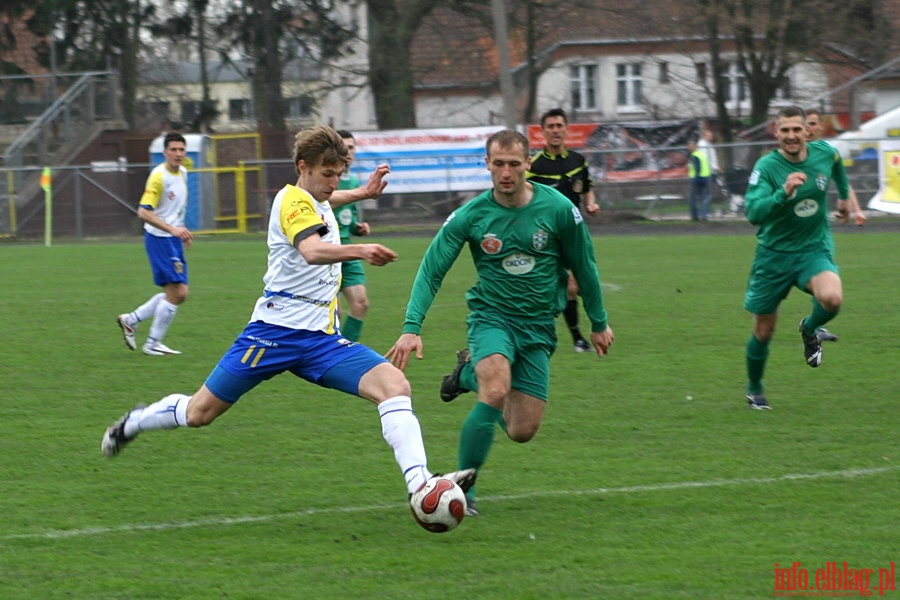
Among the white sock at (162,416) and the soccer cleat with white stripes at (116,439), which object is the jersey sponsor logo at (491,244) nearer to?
the white sock at (162,416)

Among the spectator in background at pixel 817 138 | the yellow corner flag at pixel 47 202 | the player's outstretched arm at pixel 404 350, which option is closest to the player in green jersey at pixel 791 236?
the spectator in background at pixel 817 138

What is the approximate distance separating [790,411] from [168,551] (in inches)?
181

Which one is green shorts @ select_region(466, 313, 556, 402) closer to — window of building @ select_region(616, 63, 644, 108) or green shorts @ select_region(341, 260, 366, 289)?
green shorts @ select_region(341, 260, 366, 289)

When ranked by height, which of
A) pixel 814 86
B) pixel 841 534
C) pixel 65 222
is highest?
pixel 814 86

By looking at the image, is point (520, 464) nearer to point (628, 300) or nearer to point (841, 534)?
point (841, 534)

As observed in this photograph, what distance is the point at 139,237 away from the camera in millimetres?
29469

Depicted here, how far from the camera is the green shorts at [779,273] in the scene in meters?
8.52

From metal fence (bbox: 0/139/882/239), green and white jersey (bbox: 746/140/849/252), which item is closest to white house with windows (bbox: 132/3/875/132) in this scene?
metal fence (bbox: 0/139/882/239)

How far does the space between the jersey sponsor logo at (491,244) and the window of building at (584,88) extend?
1782 inches

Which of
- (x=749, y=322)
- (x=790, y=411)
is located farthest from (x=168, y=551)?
(x=749, y=322)

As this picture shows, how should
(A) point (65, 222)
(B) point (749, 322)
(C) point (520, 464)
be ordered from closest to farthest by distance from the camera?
1. (C) point (520, 464)
2. (B) point (749, 322)
3. (A) point (65, 222)

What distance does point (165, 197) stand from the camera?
11.6 metres

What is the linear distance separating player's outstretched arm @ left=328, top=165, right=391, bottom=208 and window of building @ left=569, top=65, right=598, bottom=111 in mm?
44213

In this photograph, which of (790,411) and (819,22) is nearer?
(790,411)
